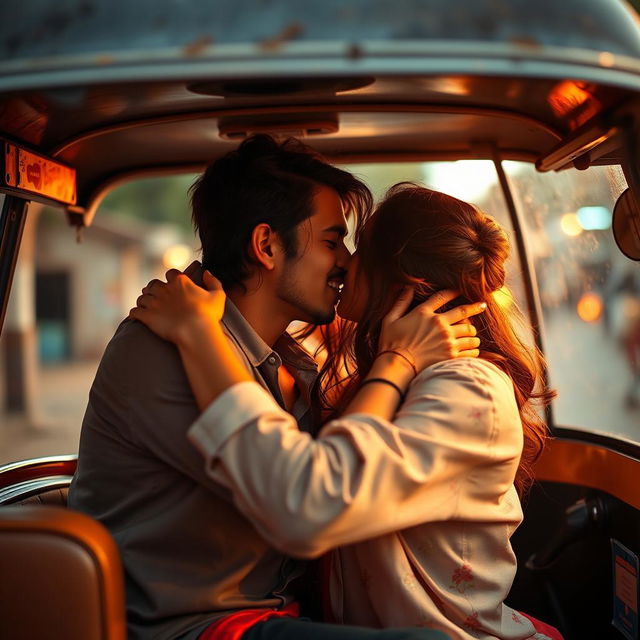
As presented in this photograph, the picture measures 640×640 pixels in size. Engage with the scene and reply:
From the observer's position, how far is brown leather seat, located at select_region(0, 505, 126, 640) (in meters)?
1.62

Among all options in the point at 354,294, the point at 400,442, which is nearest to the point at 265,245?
the point at 354,294

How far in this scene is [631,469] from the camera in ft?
8.52

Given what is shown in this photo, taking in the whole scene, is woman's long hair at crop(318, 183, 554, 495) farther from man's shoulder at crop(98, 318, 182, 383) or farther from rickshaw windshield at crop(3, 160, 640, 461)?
man's shoulder at crop(98, 318, 182, 383)

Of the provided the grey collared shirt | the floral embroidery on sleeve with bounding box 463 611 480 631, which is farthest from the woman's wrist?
the floral embroidery on sleeve with bounding box 463 611 480 631

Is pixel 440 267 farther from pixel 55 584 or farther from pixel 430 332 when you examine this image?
pixel 55 584

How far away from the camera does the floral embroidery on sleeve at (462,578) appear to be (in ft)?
6.43

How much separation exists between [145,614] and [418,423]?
739 mm

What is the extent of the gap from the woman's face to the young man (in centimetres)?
4

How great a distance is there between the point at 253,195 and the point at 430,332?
73 cm

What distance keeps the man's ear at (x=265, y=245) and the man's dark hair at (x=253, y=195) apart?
20 mm

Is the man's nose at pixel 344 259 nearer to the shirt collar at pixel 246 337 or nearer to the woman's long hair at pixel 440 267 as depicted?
the woman's long hair at pixel 440 267

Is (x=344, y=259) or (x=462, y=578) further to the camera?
(x=344, y=259)

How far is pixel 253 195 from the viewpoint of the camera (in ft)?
8.14

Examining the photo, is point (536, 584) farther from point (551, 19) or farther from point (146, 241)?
point (146, 241)
